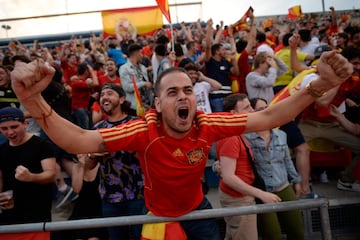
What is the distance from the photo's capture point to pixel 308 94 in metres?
2.34

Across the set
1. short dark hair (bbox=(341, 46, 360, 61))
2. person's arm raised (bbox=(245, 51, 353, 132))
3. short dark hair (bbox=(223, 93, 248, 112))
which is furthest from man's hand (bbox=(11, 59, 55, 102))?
short dark hair (bbox=(341, 46, 360, 61))

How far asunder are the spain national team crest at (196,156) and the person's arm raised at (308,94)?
355mm

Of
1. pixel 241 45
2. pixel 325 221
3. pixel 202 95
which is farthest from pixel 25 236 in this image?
pixel 241 45

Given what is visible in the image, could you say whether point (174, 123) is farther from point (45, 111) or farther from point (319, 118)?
point (319, 118)

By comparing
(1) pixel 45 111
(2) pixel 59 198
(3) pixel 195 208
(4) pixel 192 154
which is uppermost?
(1) pixel 45 111

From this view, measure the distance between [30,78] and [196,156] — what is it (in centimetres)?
109

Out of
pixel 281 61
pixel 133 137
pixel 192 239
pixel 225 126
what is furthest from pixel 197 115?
pixel 281 61

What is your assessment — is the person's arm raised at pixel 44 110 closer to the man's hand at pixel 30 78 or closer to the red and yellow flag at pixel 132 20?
the man's hand at pixel 30 78

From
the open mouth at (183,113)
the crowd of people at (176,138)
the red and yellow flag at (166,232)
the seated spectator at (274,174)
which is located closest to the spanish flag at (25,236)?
the crowd of people at (176,138)

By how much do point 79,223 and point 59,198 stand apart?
2.77m

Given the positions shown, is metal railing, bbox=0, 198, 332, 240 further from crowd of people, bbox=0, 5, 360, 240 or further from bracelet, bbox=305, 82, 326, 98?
bracelet, bbox=305, 82, 326, 98

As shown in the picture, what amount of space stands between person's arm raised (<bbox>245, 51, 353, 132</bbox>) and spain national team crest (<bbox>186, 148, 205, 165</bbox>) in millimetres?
355

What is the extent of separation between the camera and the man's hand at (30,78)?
5.89 feet

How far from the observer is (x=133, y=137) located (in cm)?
230
